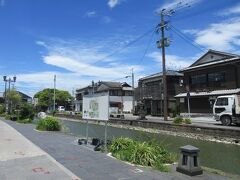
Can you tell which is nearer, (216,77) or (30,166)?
(30,166)

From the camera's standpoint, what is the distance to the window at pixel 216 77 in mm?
39628

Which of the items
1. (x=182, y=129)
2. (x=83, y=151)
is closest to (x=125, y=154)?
(x=83, y=151)

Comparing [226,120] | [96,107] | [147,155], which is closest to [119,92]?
[226,120]

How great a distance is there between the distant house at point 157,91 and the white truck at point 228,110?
2223cm

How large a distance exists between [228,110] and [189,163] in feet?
61.5

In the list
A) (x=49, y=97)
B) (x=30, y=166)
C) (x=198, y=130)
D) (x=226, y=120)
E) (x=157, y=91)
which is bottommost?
(x=30, y=166)

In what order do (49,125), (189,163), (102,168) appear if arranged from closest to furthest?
(189,163), (102,168), (49,125)

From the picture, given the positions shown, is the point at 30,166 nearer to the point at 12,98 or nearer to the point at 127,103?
the point at 12,98

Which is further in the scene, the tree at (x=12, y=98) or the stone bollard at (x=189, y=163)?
the tree at (x=12, y=98)

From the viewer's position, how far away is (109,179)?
7.34 metres

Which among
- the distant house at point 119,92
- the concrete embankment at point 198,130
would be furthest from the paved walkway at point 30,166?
the distant house at point 119,92

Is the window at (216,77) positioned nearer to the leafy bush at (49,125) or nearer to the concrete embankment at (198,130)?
the concrete embankment at (198,130)

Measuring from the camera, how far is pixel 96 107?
40.8 ft

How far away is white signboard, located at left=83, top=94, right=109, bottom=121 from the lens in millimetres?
11703
